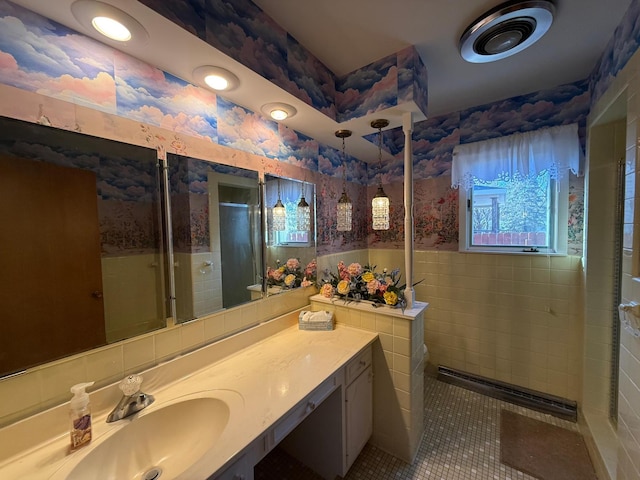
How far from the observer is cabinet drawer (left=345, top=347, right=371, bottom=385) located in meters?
1.35

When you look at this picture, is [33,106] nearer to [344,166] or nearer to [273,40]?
[273,40]

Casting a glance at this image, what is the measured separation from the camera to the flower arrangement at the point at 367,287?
1587 mm

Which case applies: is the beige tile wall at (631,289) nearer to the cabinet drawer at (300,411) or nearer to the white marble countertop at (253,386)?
the white marble countertop at (253,386)

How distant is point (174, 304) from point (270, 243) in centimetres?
69

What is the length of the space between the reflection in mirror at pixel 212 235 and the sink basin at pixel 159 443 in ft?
1.26

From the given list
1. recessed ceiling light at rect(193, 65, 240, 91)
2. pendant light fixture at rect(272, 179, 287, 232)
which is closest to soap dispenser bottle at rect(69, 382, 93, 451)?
pendant light fixture at rect(272, 179, 287, 232)

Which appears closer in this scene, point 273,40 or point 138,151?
point 138,151

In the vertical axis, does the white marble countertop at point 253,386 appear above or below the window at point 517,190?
below

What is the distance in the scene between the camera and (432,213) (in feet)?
7.91

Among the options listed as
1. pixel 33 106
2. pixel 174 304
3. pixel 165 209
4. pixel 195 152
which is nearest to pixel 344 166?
pixel 195 152

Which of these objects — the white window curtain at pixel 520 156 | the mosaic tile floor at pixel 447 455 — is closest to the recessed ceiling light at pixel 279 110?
the white window curtain at pixel 520 156

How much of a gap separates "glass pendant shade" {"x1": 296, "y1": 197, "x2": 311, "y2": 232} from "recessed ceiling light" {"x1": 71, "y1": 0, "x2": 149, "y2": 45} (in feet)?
3.99

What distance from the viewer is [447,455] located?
5.15 ft

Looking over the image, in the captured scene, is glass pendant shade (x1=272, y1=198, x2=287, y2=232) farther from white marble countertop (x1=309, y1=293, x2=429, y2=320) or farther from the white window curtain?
the white window curtain
